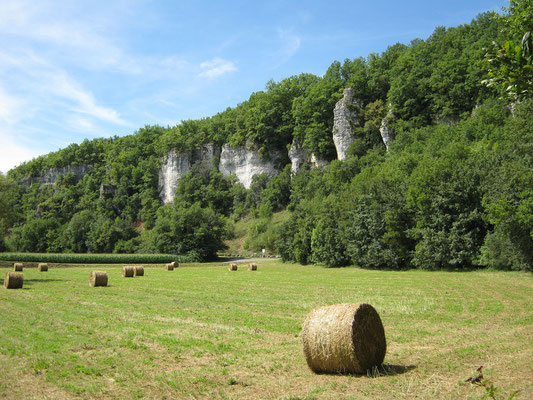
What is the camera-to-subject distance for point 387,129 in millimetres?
81000

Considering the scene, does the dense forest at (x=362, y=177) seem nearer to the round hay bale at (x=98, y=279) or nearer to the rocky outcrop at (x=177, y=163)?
the rocky outcrop at (x=177, y=163)

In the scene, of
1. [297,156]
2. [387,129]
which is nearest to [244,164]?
[297,156]

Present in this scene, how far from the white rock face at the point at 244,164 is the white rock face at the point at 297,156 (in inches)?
257

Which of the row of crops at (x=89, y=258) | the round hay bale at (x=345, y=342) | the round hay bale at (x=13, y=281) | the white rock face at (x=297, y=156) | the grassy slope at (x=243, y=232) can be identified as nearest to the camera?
the round hay bale at (x=345, y=342)

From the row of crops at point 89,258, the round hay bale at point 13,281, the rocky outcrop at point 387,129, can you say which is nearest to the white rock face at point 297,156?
the rocky outcrop at point 387,129

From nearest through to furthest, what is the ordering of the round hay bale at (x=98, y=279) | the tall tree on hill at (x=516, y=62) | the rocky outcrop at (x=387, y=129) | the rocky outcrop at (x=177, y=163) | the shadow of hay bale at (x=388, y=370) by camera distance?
the tall tree on hill at (x=516, y=62) → the shadow of hay bale at (x=388, y=370) → the round hay bale at (x=98, y=279) → the rocky outcrop at (x=387, y=129) → the rocky outcrop at (x=177, y=163)

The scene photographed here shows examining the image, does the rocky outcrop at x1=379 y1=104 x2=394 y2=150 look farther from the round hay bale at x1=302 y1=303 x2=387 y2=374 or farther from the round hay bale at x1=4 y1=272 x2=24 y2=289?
the round hay bale at x1=302 y1=303 x2=387 y2=374

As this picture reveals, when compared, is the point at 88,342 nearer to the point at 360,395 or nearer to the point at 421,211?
the point at 360,395

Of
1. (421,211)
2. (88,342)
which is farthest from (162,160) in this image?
(88,342)

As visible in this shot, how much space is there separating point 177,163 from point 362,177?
7548 centimetres

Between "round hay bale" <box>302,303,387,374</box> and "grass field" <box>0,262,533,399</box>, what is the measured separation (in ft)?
0.81

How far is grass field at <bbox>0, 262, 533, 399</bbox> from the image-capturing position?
6.68 m

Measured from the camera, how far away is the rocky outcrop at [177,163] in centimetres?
12219

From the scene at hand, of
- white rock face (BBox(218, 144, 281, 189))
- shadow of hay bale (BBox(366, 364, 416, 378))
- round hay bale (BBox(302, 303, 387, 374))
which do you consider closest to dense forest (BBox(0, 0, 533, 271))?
white rock face (BBox(218, 144, 281, 189))
